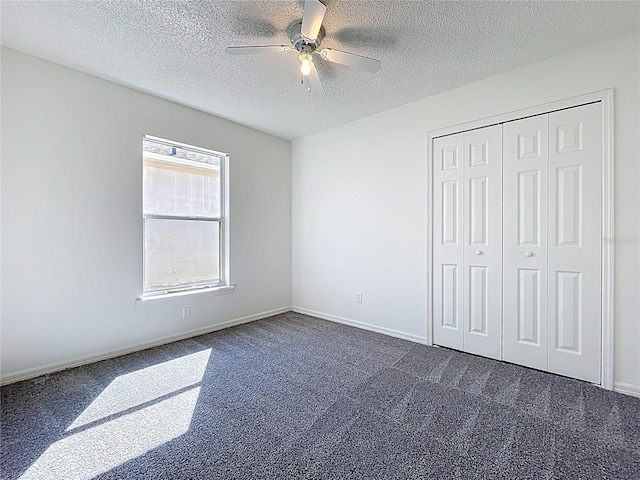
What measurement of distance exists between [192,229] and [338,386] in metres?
2.49

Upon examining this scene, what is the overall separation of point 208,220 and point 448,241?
9.34 feet

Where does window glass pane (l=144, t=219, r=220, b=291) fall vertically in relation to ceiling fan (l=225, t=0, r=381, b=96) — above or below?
below

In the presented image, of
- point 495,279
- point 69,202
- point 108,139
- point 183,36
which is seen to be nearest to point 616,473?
point 495,279

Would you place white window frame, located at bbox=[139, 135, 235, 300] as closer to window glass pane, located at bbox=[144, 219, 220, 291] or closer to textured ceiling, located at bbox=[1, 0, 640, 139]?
window glass pane, located at bbox=[144, 219, 220, 291]

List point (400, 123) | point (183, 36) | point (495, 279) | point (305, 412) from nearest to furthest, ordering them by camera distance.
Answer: point (305, 412) → point (183, 36) → point (495, 279) → point (400, 123)

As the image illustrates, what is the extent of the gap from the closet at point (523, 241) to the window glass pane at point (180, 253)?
8.92 feet

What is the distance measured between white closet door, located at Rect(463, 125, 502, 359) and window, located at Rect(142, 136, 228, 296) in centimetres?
291

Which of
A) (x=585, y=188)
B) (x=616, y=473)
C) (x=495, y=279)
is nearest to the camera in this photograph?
(x=616, y=473)

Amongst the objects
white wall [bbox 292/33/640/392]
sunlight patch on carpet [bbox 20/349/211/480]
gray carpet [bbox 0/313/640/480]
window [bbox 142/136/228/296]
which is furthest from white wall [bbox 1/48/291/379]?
white wall [bbox 292/33/640/392]

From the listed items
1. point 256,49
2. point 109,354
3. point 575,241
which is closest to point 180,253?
point 109,354

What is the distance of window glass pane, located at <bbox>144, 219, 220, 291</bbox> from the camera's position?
10.6 ft

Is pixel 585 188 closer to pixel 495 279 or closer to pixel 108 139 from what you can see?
pixel 495 279

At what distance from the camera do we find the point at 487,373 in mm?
2539

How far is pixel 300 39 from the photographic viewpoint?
6.82ft
